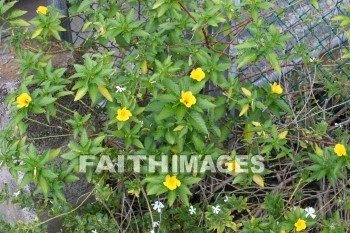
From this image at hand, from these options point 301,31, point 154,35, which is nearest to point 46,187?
point 154,35

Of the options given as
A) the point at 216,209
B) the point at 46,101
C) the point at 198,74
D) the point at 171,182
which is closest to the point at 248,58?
the point at 198,74

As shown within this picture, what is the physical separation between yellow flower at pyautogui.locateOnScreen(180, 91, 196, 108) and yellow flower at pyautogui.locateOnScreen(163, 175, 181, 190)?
0.89ft

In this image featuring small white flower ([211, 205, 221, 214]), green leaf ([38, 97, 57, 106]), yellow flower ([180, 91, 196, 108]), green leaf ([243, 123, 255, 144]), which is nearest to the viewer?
yellow flower ([180, 91, 196, 108])

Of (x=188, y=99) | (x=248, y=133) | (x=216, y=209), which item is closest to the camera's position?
(x=188, y=99)

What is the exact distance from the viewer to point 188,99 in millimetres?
1945

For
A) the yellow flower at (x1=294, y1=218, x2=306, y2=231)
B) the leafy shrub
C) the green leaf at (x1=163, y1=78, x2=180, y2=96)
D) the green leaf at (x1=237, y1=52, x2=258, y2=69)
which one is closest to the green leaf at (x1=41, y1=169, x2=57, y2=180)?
the leafy shrub

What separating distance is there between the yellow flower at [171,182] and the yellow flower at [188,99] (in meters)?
0.27

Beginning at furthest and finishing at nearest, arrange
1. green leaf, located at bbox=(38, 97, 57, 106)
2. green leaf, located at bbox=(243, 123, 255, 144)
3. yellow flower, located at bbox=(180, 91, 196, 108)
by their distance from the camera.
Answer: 1. green leaf, located at bbox=(243, 123, 255, 144)
2. green leaf, located at bbox=(38, 97, 57, 106)
3. yellow flower, located at bbox=(180, 91, 196, 108)

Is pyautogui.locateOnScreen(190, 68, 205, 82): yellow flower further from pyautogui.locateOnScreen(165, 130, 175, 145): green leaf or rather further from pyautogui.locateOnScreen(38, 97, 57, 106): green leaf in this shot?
pyautogui.locateOnScreen(38, 97, 57, 106): green leaf

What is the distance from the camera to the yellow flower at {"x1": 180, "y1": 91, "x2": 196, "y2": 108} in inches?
76.5

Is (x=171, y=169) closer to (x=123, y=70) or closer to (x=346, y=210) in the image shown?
(x=123, y=70)

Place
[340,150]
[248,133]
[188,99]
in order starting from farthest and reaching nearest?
[248,133] → [340,150] → [188,99]

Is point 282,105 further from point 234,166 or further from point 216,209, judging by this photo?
point 216,209

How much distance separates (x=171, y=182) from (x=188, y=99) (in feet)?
1.00
